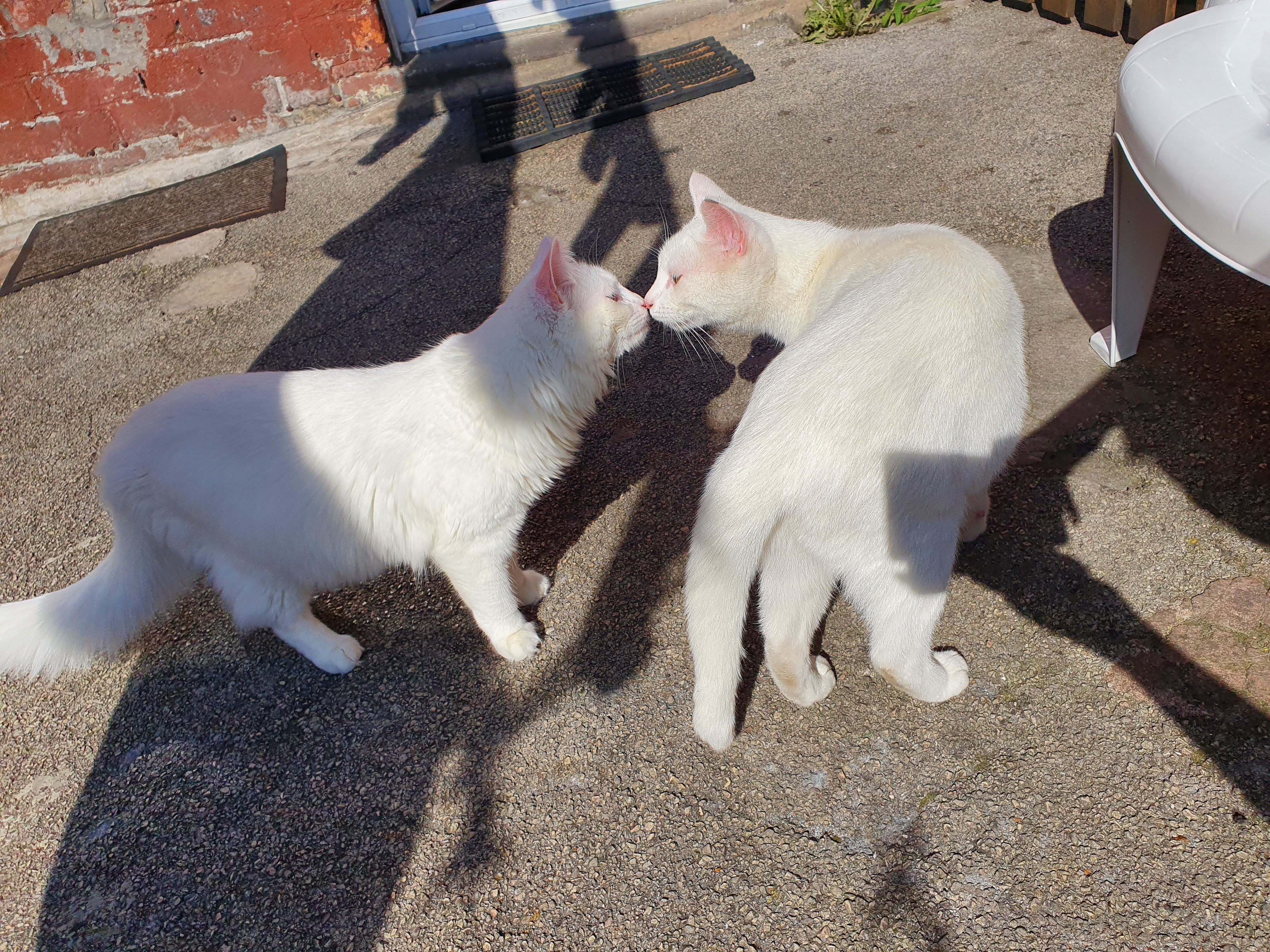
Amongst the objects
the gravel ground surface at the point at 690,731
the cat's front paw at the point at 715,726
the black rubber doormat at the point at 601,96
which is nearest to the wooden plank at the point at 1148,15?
the gravel ground surface at the point at 690,731

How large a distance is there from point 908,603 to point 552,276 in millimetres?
1340

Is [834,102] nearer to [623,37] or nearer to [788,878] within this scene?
[623,37]

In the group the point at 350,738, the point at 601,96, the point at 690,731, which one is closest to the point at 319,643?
the point at 350,738

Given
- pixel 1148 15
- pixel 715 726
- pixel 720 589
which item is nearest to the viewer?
pixel 720 589

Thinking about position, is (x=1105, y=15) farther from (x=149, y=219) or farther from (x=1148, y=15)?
(x=149, y=219)

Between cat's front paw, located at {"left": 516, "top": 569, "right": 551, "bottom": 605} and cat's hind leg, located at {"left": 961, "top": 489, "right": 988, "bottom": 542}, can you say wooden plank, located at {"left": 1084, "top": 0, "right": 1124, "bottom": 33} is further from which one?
cat's front paw, located at {"left": 516, "top": 569, "right": 551, "bottom": 605}

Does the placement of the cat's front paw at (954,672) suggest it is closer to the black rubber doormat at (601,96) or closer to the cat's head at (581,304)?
the cat's head at (581,304)

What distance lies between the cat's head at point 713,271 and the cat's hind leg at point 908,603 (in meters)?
1.15

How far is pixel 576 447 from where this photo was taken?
2727 mm

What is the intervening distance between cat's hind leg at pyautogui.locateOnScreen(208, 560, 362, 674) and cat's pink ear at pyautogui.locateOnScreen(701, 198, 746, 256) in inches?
70.0

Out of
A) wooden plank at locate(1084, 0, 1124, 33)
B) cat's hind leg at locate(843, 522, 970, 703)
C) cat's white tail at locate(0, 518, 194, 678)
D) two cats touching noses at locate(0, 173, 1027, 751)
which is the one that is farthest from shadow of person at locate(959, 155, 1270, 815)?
cat's white tail at locate(0, 518, 194, 678)

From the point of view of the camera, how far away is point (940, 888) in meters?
1.98

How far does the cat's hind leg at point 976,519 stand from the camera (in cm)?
255

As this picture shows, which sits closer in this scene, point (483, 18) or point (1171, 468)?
point (1171, 468)
